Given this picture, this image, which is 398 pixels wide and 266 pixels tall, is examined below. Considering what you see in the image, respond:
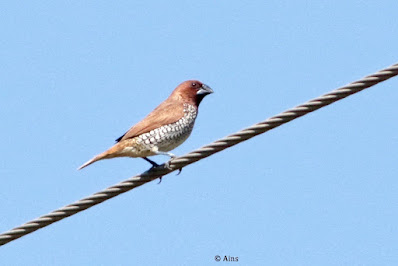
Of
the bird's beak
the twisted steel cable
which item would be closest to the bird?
the bird's beak

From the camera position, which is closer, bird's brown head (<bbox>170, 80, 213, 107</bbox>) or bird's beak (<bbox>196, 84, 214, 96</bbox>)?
bird's brown head (<bbox>170, 80, 213, 107</bbox>)

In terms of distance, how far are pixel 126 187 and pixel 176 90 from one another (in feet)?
11.6

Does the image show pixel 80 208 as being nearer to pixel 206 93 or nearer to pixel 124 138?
pixel 124 138

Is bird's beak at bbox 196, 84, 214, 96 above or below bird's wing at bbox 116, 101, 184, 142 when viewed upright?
above

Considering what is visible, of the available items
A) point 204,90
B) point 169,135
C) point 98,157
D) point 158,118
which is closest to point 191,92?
point 204,90

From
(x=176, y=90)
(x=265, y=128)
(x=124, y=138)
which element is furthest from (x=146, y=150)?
(x=265, y=128)

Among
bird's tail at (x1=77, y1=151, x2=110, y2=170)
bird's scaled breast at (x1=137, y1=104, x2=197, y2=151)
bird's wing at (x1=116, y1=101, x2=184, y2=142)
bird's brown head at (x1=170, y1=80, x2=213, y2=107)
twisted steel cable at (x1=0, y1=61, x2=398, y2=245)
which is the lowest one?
twisted steel cable at (x1=0, y1=61, x2=398, y2=245)

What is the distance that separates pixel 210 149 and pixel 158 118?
284 cm

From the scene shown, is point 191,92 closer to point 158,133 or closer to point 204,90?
point 204,90

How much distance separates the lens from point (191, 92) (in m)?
11.1

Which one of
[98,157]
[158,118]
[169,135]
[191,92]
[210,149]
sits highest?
[191,92]

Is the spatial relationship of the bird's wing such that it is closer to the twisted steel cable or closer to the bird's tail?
the bird's tail

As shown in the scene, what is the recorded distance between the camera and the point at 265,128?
7.24m

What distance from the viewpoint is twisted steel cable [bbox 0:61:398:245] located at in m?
6.97
